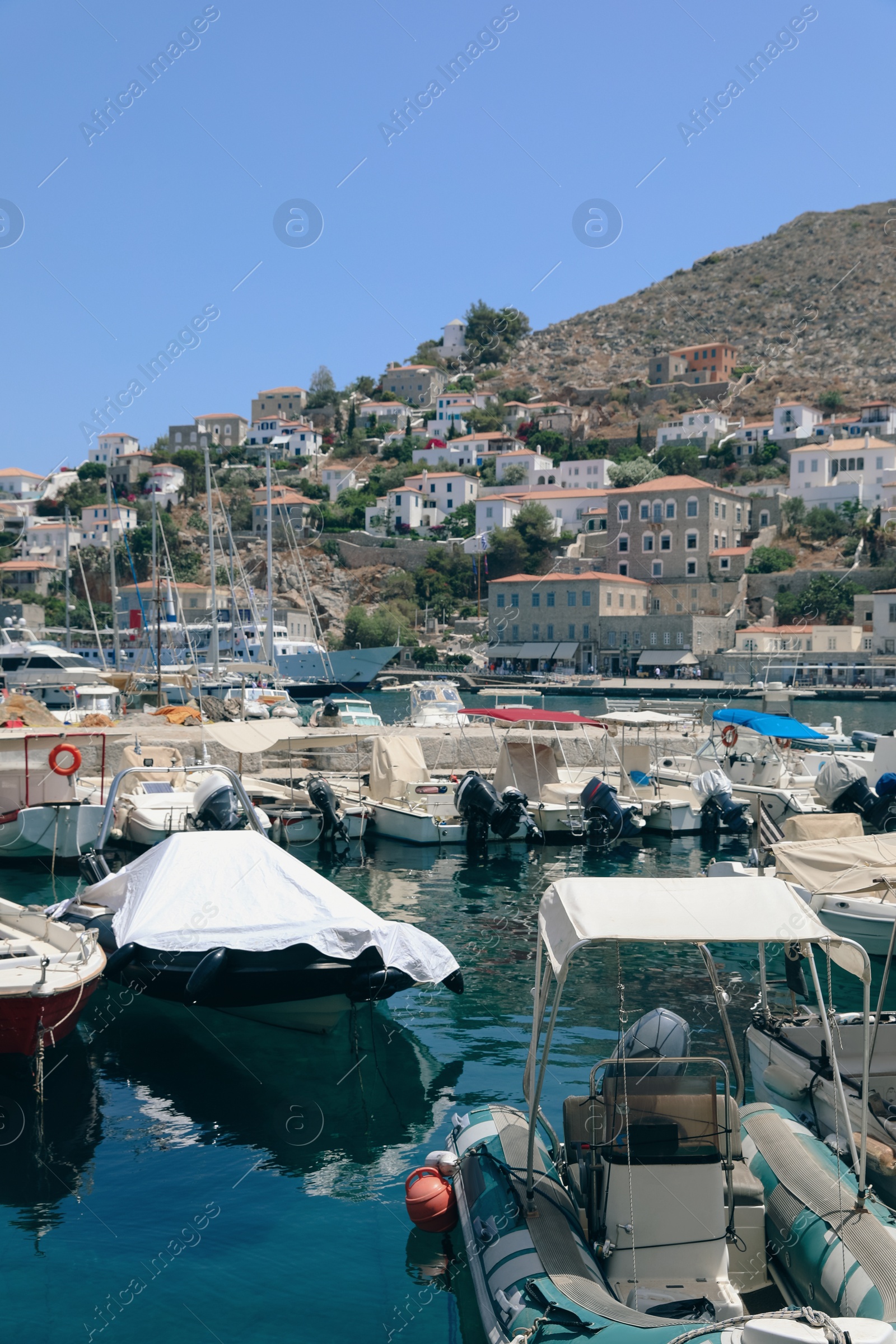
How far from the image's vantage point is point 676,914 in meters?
5.57

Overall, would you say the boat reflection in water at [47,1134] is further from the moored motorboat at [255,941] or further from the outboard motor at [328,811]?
the outboard motor at [328,811]

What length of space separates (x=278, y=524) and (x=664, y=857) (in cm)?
8305

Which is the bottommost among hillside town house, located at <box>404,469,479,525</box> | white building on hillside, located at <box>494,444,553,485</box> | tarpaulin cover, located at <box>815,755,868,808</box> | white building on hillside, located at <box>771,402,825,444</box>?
tarpaulin cover, located at <box>815,755,868,808</box>

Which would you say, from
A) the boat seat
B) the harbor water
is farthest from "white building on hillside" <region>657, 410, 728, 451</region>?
the boat seat

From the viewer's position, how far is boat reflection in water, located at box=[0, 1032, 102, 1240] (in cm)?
716

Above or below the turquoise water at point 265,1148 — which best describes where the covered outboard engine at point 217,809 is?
above

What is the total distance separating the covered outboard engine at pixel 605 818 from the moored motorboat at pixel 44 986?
11.9m

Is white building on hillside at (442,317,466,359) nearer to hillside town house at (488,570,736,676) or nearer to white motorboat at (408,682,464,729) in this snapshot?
hillside town house at (488,570,736,676)

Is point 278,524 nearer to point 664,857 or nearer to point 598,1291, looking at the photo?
point 664,857

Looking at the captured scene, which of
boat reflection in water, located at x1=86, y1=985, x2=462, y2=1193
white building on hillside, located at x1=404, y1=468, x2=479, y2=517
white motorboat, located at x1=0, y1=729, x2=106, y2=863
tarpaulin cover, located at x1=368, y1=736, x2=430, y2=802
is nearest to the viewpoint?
boat reflection in water, located at x1=86, y1=985, x2=462, y2=1193

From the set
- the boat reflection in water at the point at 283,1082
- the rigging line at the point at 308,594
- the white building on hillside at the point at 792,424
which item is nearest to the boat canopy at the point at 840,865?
the boat reflection in water at the point at 283,1082

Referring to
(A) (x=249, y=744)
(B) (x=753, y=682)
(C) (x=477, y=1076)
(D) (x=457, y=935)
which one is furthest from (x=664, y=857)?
(B) (x=753, y=682)

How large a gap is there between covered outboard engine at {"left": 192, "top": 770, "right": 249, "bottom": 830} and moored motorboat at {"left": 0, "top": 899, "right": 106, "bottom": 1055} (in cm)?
636

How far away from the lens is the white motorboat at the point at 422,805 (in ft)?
65.1
